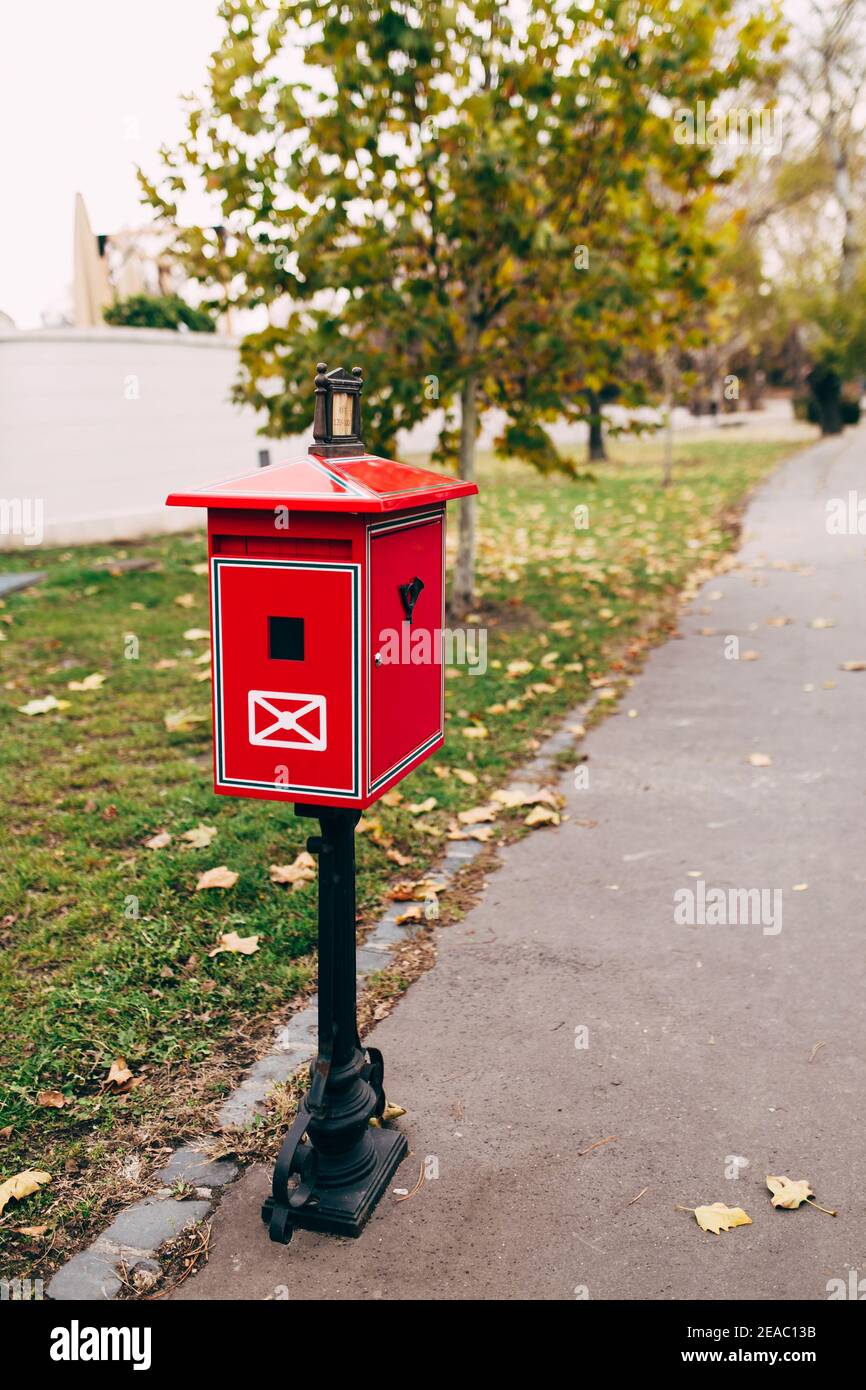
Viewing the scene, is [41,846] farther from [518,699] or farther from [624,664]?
[624,664]

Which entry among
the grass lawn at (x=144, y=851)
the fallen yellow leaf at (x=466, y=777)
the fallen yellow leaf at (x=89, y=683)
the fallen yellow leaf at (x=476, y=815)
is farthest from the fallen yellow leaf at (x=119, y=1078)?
the fallen yellow leaf at (x=89, y=683)

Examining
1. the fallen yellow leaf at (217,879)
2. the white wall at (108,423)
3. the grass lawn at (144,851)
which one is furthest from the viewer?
the white wall at (108,423)

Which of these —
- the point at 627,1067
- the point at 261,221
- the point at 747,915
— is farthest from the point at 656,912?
the point at 261,221

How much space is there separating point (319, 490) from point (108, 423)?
11.0 m

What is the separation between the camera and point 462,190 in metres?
7.16

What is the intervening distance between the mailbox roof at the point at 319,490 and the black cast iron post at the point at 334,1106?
2.34 ft

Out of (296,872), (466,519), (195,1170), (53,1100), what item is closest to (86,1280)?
(195,1170)

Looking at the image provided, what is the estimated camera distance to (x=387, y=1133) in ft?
9.39

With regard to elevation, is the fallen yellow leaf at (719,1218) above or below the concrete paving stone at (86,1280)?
above

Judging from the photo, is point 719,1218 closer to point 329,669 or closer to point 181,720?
point 329,669

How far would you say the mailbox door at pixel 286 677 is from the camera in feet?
7.71

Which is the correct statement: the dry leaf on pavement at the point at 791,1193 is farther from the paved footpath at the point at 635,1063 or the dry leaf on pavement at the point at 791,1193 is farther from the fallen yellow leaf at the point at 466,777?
the fallen yellow leaf at the point at 466,777
